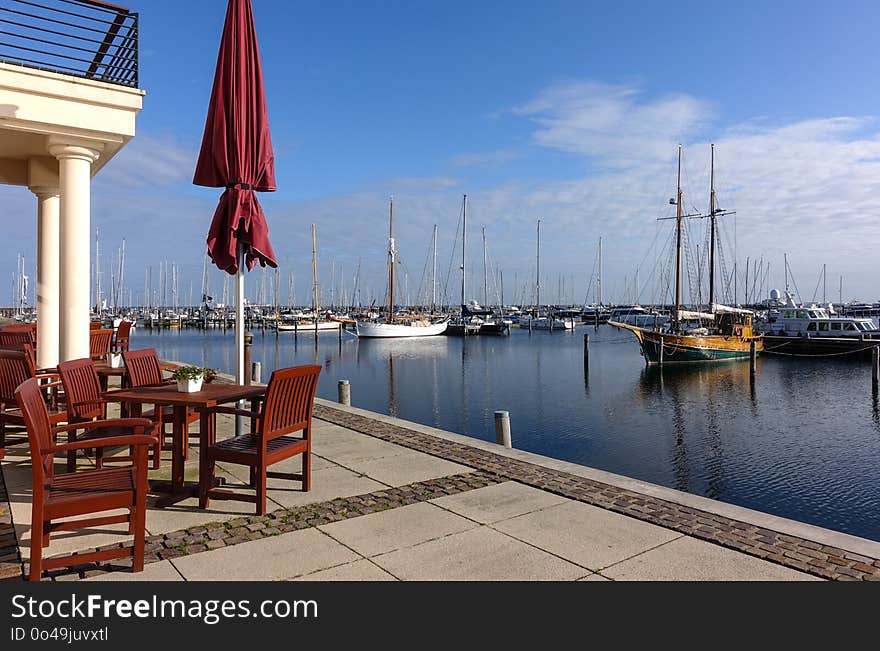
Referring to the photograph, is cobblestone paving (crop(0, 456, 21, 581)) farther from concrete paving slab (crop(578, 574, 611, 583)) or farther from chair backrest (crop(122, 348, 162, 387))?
concrete paving slab (crop(578, 574, 611, 583))

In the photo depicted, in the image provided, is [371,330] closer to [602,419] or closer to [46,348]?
[602,419]

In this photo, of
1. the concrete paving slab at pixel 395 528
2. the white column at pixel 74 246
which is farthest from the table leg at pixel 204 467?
the white column at pixel 74 246

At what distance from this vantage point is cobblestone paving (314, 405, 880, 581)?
3.87 metres

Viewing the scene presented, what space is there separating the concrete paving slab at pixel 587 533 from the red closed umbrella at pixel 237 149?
3453mm

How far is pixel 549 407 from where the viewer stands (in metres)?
21.3

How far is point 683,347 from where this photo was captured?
35.7m

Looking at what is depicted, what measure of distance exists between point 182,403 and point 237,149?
2554 mm

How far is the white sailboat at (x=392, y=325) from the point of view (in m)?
58.9

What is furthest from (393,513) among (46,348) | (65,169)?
(46,348)

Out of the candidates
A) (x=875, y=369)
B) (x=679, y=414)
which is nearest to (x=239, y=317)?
(x=679, y=414)

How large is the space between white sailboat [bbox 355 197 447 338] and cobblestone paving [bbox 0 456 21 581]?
54.1 meters

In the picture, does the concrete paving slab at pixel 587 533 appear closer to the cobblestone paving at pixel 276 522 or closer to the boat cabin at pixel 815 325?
the cobblestone paving at pixel 276 522
